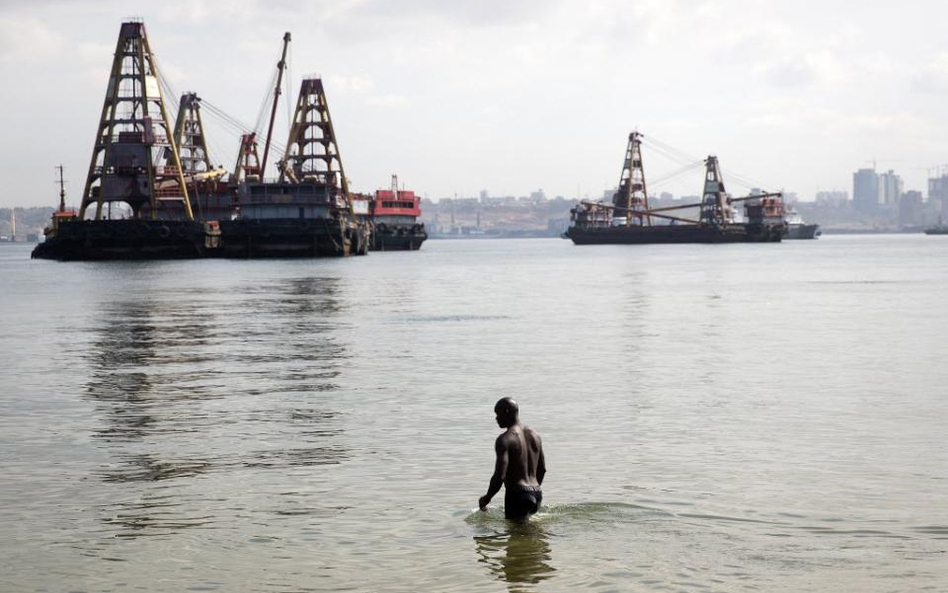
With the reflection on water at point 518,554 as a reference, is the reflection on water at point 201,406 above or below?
above

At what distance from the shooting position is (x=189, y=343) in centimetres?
4059

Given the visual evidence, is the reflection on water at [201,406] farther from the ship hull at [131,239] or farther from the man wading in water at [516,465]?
the ship hull at [131,239]

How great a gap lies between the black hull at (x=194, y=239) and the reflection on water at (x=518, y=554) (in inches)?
5402

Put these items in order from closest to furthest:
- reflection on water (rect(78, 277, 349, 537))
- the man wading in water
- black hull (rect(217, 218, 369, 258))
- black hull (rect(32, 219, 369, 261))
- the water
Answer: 1. the water
2. the man wading in water
3. reflection on water (rect(78, 277, 349, 537))
4. black hull (rect(32, 219, 369, 261))
5. black hull (rect(217, 218, 369, 258))

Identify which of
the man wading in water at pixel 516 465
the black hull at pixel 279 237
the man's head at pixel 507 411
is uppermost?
the black hull at pixel 279 237

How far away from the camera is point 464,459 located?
757 inches

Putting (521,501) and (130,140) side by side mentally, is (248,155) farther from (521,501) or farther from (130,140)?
(521,501)

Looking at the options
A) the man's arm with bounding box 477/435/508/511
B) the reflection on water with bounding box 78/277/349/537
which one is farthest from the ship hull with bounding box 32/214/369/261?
the man's arm with bounding box 477/435/508/511

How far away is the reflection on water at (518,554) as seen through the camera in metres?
12.9

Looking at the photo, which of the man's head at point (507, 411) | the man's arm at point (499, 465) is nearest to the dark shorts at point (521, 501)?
the man's arm at point (499, 465)

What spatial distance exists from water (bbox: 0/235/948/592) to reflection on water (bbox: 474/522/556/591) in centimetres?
4

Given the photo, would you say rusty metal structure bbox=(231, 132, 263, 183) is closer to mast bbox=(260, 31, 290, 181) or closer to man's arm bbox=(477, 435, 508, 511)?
mast bbox=(260, 31, 290, 181)

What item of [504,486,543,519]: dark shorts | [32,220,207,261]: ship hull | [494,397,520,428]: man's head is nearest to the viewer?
[494,397,520,428]: man's head

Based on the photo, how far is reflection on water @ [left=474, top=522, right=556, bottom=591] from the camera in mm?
12898
